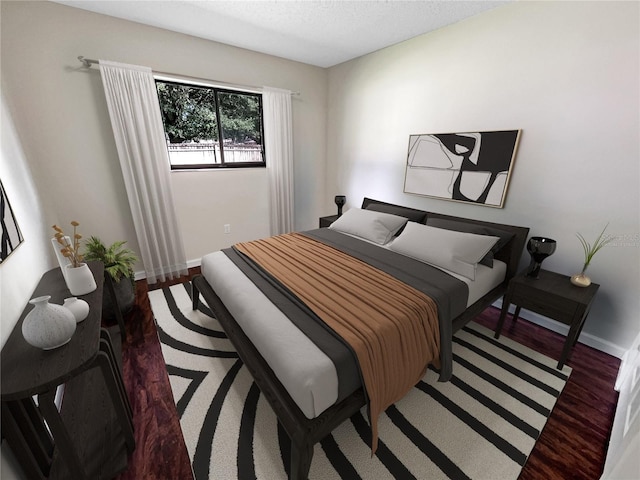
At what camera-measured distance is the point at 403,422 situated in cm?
151

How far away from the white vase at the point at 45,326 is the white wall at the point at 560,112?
10.0 ft

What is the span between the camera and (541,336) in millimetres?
2207

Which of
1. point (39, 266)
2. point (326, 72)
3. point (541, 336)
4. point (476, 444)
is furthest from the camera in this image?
point (326, 72)

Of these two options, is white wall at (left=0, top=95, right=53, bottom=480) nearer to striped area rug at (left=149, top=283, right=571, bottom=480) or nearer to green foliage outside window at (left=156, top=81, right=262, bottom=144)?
striped area rug at (left=149, top=283, right=571, bottom=480)

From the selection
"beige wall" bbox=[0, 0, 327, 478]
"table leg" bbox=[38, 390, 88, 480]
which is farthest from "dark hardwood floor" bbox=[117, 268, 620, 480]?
"beige wall" bbox=[0, 0, 327, 478]

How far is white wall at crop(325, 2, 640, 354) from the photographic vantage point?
5.76 feet

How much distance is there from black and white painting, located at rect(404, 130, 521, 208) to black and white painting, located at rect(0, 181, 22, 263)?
321 cm

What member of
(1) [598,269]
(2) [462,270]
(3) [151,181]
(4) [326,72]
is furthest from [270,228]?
(1) [598,269]

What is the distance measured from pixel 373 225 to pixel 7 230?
8.54 feet

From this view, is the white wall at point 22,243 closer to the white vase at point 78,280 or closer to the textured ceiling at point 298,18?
the white vase at point 78,280

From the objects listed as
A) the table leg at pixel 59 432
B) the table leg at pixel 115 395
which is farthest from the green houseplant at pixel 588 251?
the table leg at pixel 59 432

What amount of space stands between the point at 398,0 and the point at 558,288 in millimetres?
2502

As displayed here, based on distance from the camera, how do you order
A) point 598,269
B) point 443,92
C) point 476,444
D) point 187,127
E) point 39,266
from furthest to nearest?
point 187,127 < point 443,92 < point 598,269 < point 39,266 < point 476,444

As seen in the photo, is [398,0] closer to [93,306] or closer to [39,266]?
[93,306]
